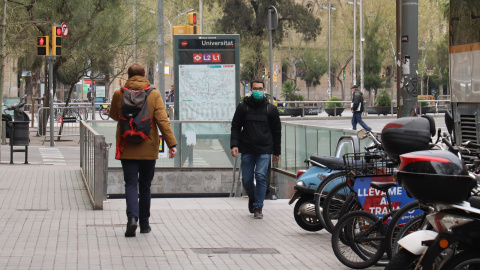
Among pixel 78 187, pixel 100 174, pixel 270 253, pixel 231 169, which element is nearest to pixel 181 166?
pixel 231 169

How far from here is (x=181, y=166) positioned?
56.6 feet

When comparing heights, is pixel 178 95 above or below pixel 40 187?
above

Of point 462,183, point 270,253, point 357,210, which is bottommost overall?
point 270,253

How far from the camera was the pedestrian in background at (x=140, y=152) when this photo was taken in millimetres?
8875

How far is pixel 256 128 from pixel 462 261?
6.17 m

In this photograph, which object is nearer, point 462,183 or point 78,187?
point 462,183

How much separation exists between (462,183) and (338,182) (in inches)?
171

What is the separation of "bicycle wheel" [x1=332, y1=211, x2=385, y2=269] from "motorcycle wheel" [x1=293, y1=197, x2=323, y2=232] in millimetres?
2209

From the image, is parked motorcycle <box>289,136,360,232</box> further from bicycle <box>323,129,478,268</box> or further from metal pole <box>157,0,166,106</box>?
metal pole <box>157,0,166,106</box>

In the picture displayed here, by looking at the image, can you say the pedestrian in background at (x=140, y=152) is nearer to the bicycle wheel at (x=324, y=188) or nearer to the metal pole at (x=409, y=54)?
the bicycle wheel at (x=324, y=188)

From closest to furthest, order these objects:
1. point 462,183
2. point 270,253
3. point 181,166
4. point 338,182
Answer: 1. point 462,183
2. point 270,253
3. point 338,182
4. point 181,166

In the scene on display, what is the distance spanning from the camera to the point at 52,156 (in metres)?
22.0

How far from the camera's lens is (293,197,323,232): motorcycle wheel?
31.7ft

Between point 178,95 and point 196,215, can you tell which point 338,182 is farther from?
point 178,95
